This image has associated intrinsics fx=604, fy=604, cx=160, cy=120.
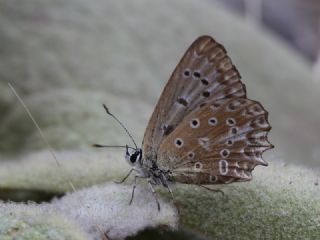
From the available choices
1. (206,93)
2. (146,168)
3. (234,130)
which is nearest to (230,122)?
(234,130)

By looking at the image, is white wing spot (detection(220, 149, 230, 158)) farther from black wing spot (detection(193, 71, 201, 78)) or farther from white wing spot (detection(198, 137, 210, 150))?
black wing spot (detection(193, 71, 201, 78))

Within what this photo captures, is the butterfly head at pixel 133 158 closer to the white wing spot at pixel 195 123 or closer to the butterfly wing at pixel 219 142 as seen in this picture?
the butterfly wing at pixel 219 142

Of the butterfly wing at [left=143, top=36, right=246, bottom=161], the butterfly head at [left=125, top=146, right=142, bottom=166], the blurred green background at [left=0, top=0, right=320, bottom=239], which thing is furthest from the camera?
the blurred green background at [left=0, top=0, right=320, bottom=239]

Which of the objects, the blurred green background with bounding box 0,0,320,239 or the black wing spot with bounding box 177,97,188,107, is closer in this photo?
the black wing spot with bounding box 177,97,188,107

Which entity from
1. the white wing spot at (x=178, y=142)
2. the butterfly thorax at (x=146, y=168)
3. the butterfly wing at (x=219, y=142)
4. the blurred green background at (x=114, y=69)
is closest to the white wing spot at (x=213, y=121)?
the butterfly wing at (x=219, y=142)

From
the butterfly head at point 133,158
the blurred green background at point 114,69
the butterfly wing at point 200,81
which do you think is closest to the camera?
the butterfly wing at point 200,81

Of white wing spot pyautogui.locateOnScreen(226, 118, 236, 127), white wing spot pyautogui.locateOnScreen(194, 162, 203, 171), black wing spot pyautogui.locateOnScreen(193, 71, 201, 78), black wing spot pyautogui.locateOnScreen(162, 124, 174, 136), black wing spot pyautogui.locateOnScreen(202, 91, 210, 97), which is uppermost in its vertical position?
black wing spot pyautogui.locateOnScreen(193, 71, 201, 78)

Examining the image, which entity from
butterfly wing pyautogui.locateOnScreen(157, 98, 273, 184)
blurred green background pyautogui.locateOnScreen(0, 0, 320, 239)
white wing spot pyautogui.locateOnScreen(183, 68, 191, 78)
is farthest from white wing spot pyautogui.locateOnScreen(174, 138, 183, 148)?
blurred green background pyautogui.locateOnScreen(0, 0, 320, 239)
